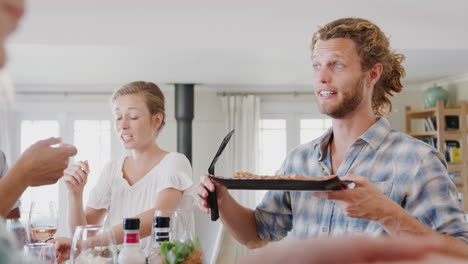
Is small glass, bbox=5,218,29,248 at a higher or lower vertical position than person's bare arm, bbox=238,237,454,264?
lower

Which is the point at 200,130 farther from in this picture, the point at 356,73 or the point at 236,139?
the point at 356,73

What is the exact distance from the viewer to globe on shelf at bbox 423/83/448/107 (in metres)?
7.04

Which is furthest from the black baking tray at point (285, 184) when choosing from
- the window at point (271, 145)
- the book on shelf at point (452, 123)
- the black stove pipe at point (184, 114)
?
the window at point (271, 145)

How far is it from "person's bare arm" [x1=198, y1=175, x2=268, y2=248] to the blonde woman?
391 mm

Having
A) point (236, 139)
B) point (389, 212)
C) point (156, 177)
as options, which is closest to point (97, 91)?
point (236, 139)

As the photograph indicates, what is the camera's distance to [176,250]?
3.88 ft

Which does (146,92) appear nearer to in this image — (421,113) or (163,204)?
(163,204)

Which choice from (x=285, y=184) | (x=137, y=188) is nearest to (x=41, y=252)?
(x=285, y=184)

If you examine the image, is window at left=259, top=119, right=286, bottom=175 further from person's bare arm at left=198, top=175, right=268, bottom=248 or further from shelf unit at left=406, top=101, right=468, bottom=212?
person's bare arm at left=198, top=175, right=268, bottom=248

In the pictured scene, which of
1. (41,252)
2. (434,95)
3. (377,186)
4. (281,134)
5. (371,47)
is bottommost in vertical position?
(41,252)

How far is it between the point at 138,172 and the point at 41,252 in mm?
1066

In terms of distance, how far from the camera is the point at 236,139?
7.88m

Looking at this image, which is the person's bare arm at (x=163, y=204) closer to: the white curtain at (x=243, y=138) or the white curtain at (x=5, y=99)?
the white curtain at (x=5, y=99)

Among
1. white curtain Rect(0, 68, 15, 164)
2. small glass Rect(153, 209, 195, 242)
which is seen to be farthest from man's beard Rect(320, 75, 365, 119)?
white curtain Rect(0, 68, 15, 164)
